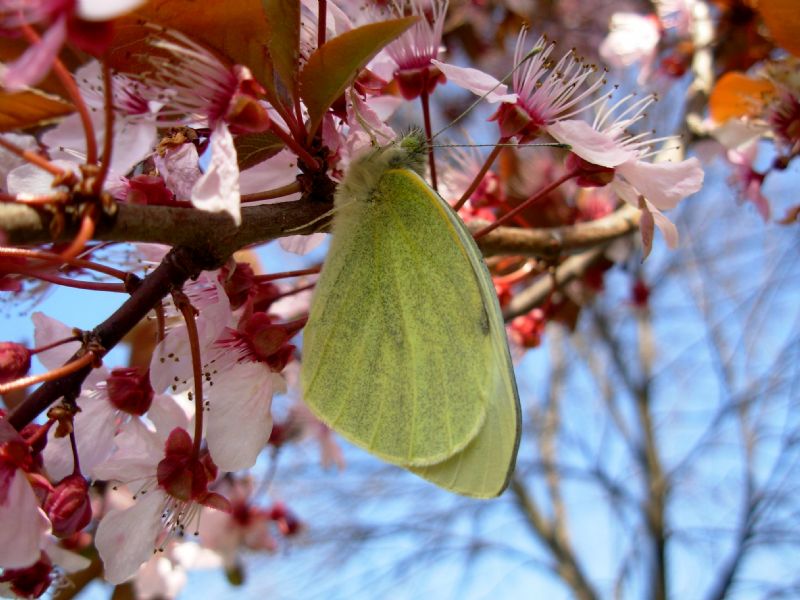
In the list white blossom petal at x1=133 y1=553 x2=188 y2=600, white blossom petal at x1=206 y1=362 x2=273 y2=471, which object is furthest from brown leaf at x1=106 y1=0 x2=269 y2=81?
white blossom petal at x1=133 y1=553 x2=188 y2=600

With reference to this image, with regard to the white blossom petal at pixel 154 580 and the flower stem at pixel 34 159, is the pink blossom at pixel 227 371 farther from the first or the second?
the white blossom petal at pixel 154 580

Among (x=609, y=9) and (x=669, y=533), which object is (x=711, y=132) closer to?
(x=609, y=9)

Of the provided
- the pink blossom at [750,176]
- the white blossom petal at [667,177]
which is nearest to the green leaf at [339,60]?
the white blossom petal at [667,177]

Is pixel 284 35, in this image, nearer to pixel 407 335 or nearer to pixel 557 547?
pixel 407 335

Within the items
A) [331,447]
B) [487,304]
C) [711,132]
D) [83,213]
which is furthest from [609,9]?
[83,213]

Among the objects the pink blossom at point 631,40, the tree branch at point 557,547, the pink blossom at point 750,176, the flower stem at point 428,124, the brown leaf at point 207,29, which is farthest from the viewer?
the tree branch at point 557,547

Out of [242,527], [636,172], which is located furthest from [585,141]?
[242,527]

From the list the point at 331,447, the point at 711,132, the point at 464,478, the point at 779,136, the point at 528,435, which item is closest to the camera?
the point at 464,478
